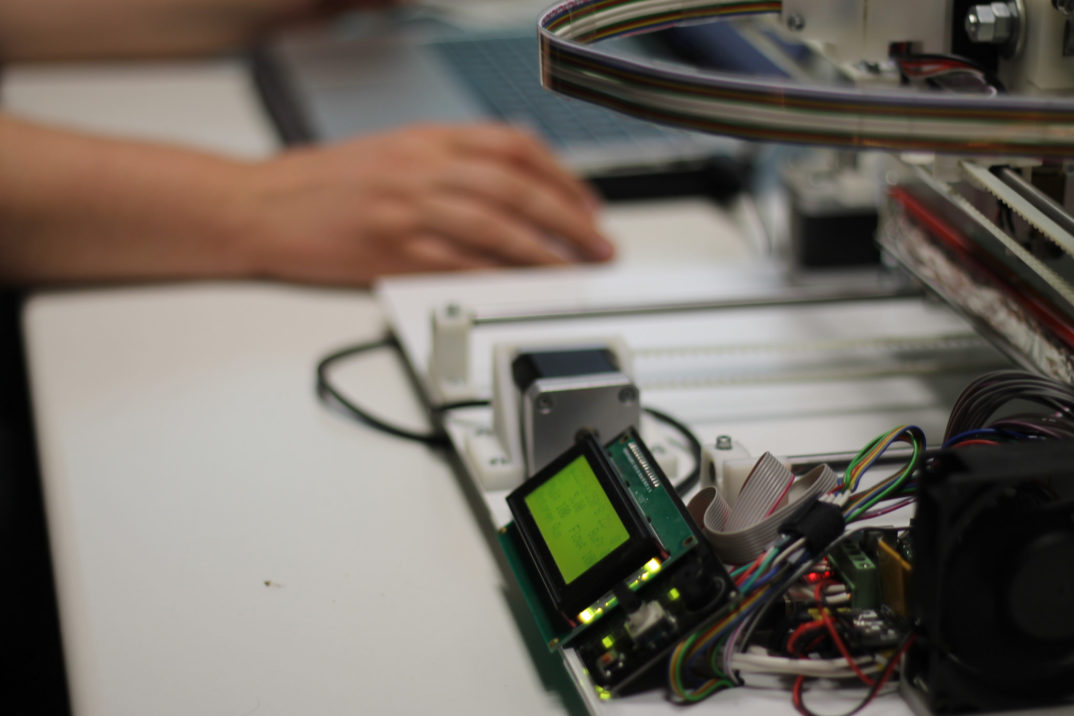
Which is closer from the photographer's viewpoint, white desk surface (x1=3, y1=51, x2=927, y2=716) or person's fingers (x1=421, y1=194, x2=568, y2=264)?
white desk surface (x1=3, y1=51, x2=927, y2=716)

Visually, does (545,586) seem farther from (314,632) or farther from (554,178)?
(554,178)

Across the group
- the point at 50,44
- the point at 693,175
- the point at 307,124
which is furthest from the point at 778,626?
the point at 50,44

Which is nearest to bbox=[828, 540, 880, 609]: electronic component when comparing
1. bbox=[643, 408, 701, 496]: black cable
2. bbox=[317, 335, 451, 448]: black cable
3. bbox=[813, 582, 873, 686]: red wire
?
bbox=[813, 582, 873, 686]: red wire

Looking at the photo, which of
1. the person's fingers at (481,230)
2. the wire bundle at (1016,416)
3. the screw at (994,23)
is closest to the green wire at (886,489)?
the wire bundle at (1016,416)

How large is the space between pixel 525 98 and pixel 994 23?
0.74 meters

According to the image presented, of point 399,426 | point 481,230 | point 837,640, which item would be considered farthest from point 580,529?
point 481,230

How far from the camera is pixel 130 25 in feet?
5.15

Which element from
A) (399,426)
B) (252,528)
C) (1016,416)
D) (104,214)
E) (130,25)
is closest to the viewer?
(1016,416)

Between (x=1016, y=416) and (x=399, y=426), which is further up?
(x=1016, y=416)

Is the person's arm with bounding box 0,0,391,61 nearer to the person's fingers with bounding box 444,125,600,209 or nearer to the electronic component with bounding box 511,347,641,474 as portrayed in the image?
the person's fingers with bounding box 444,125,600,209

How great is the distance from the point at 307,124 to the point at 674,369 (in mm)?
628

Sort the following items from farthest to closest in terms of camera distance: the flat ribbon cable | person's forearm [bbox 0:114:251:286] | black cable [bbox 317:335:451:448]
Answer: person's forearm [bbox 0:114:251:286] < black cable [bbox 317:335:451:448] < the flat ribbon cable

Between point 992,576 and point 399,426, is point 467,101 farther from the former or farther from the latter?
point 992,576

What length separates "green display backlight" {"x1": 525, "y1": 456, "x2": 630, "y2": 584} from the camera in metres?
0.53
